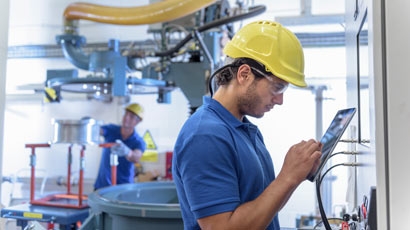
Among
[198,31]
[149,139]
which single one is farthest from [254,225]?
[149,139]

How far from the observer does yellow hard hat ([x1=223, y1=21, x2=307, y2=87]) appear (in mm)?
892

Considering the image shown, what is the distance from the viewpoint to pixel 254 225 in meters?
0.78

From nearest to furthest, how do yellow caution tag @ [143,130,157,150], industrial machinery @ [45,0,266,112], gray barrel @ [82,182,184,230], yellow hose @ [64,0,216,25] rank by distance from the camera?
gray barrel @ [82,182,184,230]
yellow hose @ [64,0,216,25]
industrial machinery @ [45,0,266,112]
yellow caution tag @ [143,130,157,150]

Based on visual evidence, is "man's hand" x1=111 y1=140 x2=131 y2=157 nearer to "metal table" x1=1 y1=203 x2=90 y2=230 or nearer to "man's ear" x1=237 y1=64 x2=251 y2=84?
"metal table" x1=1 y1=203 x2=90 y2=230

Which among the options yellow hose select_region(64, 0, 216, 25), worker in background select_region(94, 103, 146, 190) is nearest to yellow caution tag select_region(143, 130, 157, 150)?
worker in background select_region(94, 103, 146, 190)

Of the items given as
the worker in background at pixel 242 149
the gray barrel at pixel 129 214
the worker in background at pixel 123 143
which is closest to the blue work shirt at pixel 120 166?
the worker in background at pixel 123 143

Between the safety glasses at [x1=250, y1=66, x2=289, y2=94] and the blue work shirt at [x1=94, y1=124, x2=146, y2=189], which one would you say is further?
the blue work shirt at [x1=94, y1=124, x2=146, y2=189]

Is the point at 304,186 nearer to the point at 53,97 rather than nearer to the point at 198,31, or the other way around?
the point at 198,31

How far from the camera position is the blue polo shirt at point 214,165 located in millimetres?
792

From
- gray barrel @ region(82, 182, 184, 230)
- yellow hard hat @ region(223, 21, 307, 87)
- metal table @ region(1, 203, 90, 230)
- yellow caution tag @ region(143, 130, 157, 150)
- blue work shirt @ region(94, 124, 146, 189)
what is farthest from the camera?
yellow caution tag @ region(143, 130, 157, 150)

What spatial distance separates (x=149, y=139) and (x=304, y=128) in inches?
63.4

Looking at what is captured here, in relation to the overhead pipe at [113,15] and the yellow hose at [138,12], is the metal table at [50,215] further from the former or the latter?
the yellow hose at [138,12]

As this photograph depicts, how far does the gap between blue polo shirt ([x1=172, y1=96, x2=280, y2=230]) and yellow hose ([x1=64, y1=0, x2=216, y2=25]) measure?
1100 millimetres

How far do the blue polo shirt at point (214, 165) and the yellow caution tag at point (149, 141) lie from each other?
321 cm
